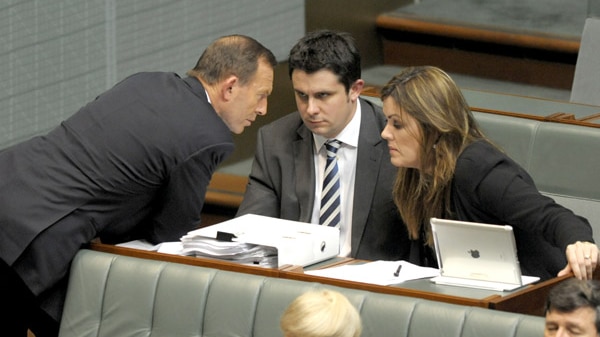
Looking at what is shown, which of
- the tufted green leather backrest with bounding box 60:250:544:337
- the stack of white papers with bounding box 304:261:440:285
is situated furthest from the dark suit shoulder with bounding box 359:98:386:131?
the tufted green leather backrest with bounding box 60:250:544:337

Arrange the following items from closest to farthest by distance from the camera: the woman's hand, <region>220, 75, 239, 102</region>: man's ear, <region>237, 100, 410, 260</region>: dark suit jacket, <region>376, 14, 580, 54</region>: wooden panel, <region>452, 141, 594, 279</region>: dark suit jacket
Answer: the woman's hand
<region>452, 141, 594, 279</region>: dark suit jacket
<region>220, 75, 239, 102</region>: man's ear
<region>237, 100, 410, 260</region>: dark suit jacket
<region>376, 14, 580, 54</region>: wooden panel

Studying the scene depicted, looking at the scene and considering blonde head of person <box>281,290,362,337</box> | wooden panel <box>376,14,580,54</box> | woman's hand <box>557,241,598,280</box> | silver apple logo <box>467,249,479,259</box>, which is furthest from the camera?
wooden panel <box>376,14,580,54</box>

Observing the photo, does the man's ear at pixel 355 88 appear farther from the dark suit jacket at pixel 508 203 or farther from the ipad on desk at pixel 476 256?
the ipad on desk at pixel 476 256

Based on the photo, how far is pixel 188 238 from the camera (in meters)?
3.52

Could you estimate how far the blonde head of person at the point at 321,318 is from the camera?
2561mm

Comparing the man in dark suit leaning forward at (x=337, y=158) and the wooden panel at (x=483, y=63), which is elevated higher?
the man in dark suit leaning forward at (x=337, y=158)

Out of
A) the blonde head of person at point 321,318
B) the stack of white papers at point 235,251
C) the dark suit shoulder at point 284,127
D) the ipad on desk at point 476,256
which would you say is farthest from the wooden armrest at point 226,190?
the blonde head of person at point 321,318

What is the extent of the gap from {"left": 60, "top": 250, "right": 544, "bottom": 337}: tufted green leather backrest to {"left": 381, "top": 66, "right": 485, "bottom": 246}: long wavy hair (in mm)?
594

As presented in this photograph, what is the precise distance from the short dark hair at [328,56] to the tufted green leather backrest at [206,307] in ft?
3.02

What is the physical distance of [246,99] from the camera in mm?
3807

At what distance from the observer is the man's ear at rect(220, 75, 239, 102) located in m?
3.79

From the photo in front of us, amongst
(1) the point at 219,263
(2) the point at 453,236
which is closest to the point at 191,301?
(1) the point at 219,263

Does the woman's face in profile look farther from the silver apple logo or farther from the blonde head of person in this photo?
the blonde head of person

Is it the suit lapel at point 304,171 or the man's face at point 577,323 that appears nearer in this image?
the man's face at point 577,323
